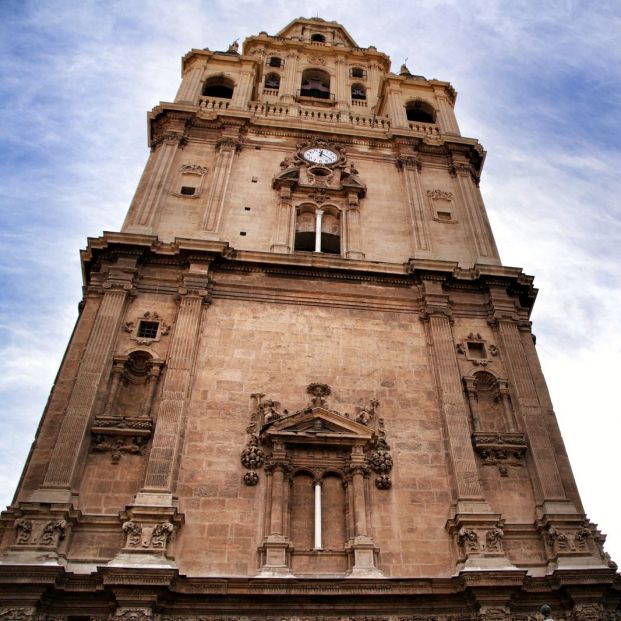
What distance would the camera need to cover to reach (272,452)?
18.0m

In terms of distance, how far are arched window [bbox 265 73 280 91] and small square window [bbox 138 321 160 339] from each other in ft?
61.5

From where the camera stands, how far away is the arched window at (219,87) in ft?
110

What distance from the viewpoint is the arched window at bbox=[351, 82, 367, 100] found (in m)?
36.4

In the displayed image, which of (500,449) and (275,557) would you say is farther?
(500,449)

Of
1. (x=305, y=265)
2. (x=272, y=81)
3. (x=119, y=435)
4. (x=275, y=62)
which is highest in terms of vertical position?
(x=275, y=62)

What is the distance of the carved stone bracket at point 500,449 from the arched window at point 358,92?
2225 cm

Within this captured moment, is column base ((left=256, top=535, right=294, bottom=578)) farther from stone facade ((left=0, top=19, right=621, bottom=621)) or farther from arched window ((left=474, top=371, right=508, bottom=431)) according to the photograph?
arched window ((left=474, top=371, right=508, bottom=431))

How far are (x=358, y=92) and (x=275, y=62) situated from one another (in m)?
4.81

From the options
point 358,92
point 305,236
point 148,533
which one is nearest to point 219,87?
point 358,92

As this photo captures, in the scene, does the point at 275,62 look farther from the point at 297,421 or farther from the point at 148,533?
the point at 148,533

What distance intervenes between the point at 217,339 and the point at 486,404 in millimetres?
7924

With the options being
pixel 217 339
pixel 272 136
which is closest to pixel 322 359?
pixel 217 339

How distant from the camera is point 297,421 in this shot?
18.6m

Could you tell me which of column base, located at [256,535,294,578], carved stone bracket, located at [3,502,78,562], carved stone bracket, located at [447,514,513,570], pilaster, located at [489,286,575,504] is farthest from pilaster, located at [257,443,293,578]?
pilaster, located at [489,286,575,504]
